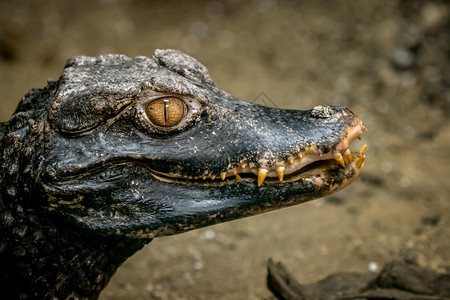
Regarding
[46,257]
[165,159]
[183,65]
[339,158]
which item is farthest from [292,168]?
[46,257]

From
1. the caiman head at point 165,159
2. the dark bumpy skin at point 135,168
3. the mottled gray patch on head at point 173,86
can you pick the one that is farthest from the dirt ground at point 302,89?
the mottled gray patch on head at point 173,86

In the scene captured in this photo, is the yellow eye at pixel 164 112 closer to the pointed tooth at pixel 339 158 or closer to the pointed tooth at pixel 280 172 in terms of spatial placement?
the pointed tooth at pixel 280 172

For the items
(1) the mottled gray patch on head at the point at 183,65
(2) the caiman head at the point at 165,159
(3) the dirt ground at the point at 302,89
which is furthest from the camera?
(3) the dirt ground at the point at 302,89

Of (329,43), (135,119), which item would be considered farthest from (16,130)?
(329,43)

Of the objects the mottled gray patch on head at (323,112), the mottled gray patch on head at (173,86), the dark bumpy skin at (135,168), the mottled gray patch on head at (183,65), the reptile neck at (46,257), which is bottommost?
the reptile neck at (46,257)

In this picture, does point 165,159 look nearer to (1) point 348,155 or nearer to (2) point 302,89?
(1) point 348,155

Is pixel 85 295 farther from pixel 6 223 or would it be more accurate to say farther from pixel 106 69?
pixel 106 69

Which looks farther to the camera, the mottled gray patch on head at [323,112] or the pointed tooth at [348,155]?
the mottled gray patch on head at [323,112]
